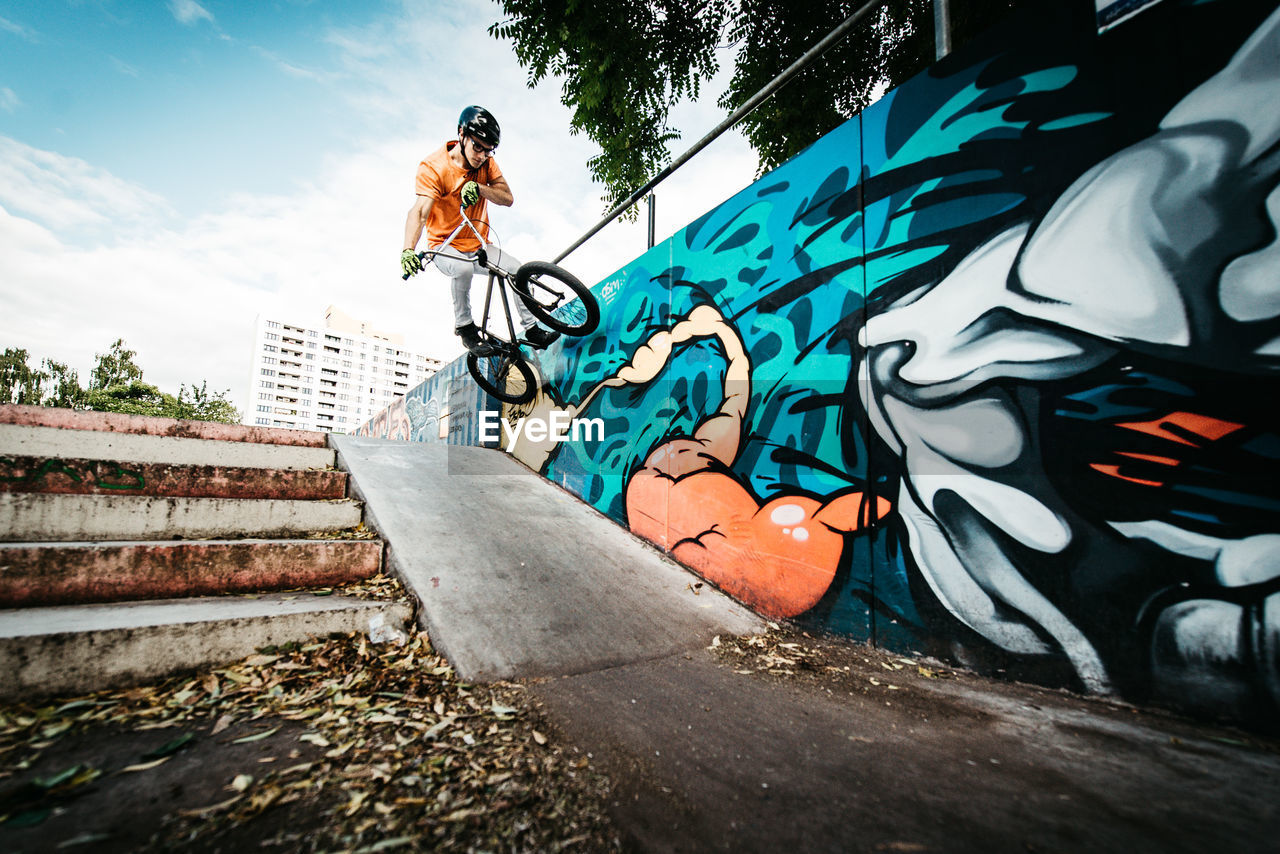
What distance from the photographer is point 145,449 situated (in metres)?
3.41

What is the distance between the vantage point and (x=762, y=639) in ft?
9.67

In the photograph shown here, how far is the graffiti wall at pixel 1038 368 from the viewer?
183 centimetres

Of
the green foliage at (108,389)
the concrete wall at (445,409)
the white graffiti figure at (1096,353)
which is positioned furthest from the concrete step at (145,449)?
the green foliage at (108,389)

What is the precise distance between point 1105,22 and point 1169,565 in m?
2.42

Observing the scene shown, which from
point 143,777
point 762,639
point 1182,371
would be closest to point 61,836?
point 143,777

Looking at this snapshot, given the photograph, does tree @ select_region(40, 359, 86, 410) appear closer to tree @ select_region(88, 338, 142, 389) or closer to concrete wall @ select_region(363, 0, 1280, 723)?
tree @ select_region(88, 338, 142, 389)

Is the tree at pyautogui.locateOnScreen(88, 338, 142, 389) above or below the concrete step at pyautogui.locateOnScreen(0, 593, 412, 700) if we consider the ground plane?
above

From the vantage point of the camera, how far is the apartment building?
306 ft

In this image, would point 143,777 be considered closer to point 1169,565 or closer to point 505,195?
point 1169,565

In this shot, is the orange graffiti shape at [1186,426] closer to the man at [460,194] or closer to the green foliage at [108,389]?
the man at [460,194]

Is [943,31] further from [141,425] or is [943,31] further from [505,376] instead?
[141,425]

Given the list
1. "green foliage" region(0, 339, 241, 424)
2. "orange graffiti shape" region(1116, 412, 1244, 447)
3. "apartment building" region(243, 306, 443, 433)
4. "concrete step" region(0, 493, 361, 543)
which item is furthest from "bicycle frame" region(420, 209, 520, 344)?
"apartment building" region(243, 306, 443, 433)

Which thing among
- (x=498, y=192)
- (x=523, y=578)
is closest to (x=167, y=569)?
(x=523, y=578)

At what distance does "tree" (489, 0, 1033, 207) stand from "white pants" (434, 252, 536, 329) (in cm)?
270
